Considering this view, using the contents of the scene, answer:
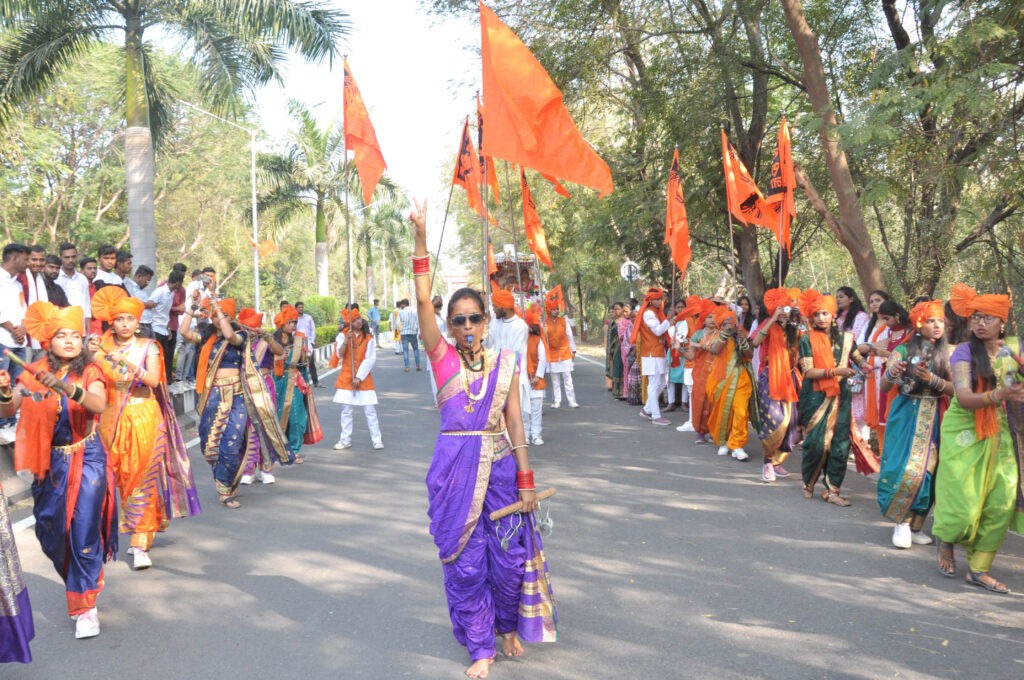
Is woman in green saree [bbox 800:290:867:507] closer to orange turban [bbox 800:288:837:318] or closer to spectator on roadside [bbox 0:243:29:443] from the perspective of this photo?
orange turban [bbox 800:288:837:318]

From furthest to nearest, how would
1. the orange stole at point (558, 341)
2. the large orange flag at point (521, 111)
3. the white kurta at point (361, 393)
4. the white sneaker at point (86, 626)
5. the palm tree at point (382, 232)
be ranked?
1. the palm tree at point (382, 232)
2. the orange stole at point (558, 341)
3. the white kurta at point (361, 393)
4. the large orange flag at point (521, 111)
5. the white sneaker at point (86, 626)

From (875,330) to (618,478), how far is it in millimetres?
2945

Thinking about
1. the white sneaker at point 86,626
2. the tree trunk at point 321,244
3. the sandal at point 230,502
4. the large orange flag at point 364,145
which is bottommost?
the white sneaker at point 86,626

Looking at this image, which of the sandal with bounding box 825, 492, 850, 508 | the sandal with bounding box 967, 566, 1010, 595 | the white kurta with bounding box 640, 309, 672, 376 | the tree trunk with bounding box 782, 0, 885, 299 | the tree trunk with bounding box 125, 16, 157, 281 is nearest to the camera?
the sandal with bounding box 967, 566, 1010, 595

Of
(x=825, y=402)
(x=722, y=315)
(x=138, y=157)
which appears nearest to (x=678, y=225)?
(x=722, y=315)

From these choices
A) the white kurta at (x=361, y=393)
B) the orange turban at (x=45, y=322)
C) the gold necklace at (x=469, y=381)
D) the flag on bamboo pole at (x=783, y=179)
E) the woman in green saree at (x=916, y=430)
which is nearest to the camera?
the gold necklace at (x=469, y=381)

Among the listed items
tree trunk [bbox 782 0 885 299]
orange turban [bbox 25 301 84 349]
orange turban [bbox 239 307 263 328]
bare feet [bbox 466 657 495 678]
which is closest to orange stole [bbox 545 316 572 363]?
tree trunk [bbox 782 0 885 299]

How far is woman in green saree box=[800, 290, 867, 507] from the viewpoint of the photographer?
7137 mm

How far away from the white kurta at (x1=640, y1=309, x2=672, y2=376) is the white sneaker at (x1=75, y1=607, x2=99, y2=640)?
889 cm

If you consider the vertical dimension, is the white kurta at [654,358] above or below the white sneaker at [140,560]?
above

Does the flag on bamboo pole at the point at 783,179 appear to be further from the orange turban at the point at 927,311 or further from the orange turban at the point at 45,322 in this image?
the orange turban at the point at 45,322

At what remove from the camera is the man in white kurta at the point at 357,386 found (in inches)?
410

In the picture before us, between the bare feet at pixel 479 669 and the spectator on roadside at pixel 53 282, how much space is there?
315 inches

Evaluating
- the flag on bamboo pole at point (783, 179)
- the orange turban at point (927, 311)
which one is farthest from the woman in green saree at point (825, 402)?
the flag on bamboo pole at point (783, 179)
